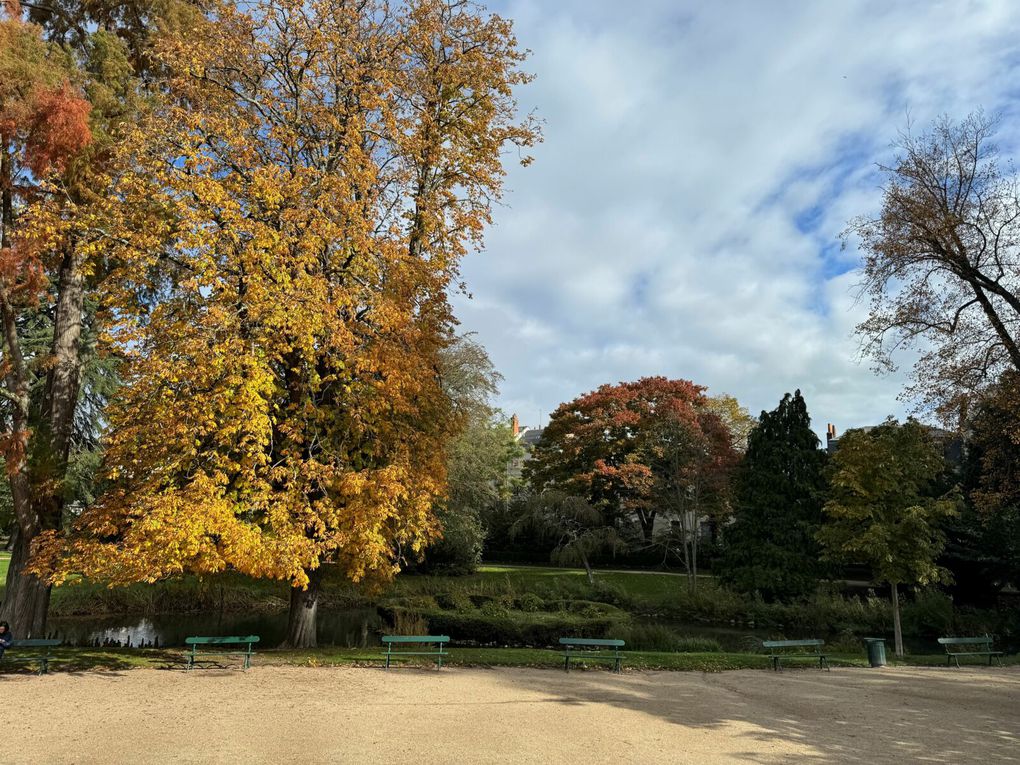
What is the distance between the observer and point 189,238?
10672 millimetres

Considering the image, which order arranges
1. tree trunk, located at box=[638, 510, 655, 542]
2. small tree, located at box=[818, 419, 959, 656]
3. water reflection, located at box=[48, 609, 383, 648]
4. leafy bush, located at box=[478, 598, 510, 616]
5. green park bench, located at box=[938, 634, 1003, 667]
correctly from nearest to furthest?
green park bench, located at box=[938, 634, 1003, 667] → small tree, located at box=[818, 419, 959, 656] → water reflection, located at box=[48, 609, 383, 648] → leafy bush, located at box=[478, 598, 510, 616] → tree trunk, located at box=[638, 510, 655, 542]

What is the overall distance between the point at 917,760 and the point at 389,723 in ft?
19.9

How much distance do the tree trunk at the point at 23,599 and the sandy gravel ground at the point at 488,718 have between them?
2872 mm

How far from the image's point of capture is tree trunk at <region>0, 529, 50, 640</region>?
1279cm

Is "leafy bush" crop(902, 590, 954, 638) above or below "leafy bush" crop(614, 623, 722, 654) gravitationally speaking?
above

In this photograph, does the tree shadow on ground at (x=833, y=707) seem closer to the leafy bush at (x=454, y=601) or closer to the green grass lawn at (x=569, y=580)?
the leafy bush at (x=454, y=601)

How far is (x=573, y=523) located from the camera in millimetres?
32906

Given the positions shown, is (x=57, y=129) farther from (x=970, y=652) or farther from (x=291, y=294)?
(x=970, y=652)

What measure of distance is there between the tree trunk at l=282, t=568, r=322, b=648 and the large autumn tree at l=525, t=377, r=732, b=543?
18.6m

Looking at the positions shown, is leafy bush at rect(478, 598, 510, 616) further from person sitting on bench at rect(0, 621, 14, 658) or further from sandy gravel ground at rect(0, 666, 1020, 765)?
person sitting on bench at rect(0, 621, 14, 658)

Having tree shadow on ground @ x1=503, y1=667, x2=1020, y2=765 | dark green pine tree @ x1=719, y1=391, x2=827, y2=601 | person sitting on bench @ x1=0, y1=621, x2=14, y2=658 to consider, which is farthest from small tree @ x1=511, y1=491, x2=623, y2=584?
person sitting on bench @ x1=0, y1=621, x2=14, y2=658

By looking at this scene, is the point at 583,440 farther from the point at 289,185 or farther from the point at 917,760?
the point at 917,760

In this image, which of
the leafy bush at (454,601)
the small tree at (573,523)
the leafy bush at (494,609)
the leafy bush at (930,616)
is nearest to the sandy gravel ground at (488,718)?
the leafy bush at (494,609)

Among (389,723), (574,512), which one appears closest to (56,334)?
(389,723)
